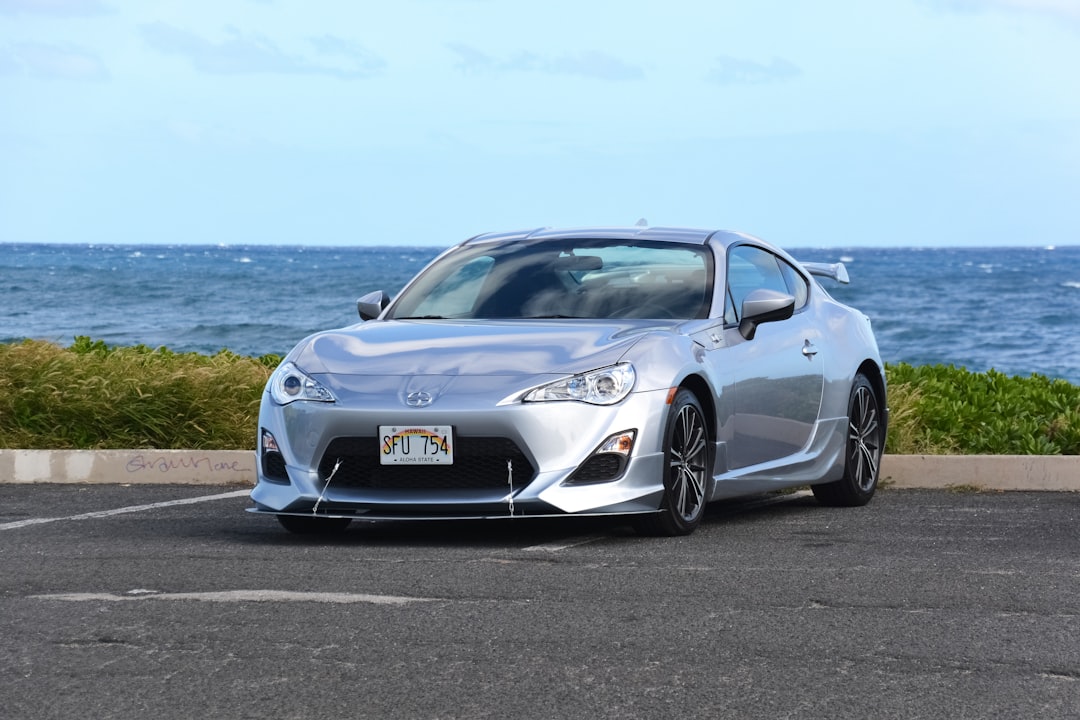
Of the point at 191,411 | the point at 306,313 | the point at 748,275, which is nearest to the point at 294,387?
the point at 748,275

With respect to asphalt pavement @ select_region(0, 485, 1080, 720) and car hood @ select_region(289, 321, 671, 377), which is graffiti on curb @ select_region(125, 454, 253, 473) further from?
car hood @ select_region(289, 321, 671, 377)

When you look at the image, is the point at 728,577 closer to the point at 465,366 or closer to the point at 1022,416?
the point at 465,366

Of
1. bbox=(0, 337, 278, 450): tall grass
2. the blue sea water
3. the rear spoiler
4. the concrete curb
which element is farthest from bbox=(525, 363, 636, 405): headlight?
the blue sea water

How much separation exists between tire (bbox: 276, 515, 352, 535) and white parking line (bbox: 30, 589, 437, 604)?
1819 mm

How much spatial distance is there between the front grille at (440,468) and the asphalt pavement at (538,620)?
0.29 meters

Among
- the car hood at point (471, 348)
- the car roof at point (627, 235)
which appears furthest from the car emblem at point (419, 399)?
the car roof at point (627, 235)

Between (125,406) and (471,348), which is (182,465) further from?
(471,348)

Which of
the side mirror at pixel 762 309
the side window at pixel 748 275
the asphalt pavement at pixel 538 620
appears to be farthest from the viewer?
the side window at pixel 748 275

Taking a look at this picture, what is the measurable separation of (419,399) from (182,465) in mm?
3802

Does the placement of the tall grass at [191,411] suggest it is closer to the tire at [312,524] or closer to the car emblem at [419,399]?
the tire at [312,524]

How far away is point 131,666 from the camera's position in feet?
15.9

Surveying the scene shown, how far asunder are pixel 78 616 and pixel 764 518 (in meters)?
4.22

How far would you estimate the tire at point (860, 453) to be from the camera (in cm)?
942

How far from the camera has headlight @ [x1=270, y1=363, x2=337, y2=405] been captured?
7.52 metres
